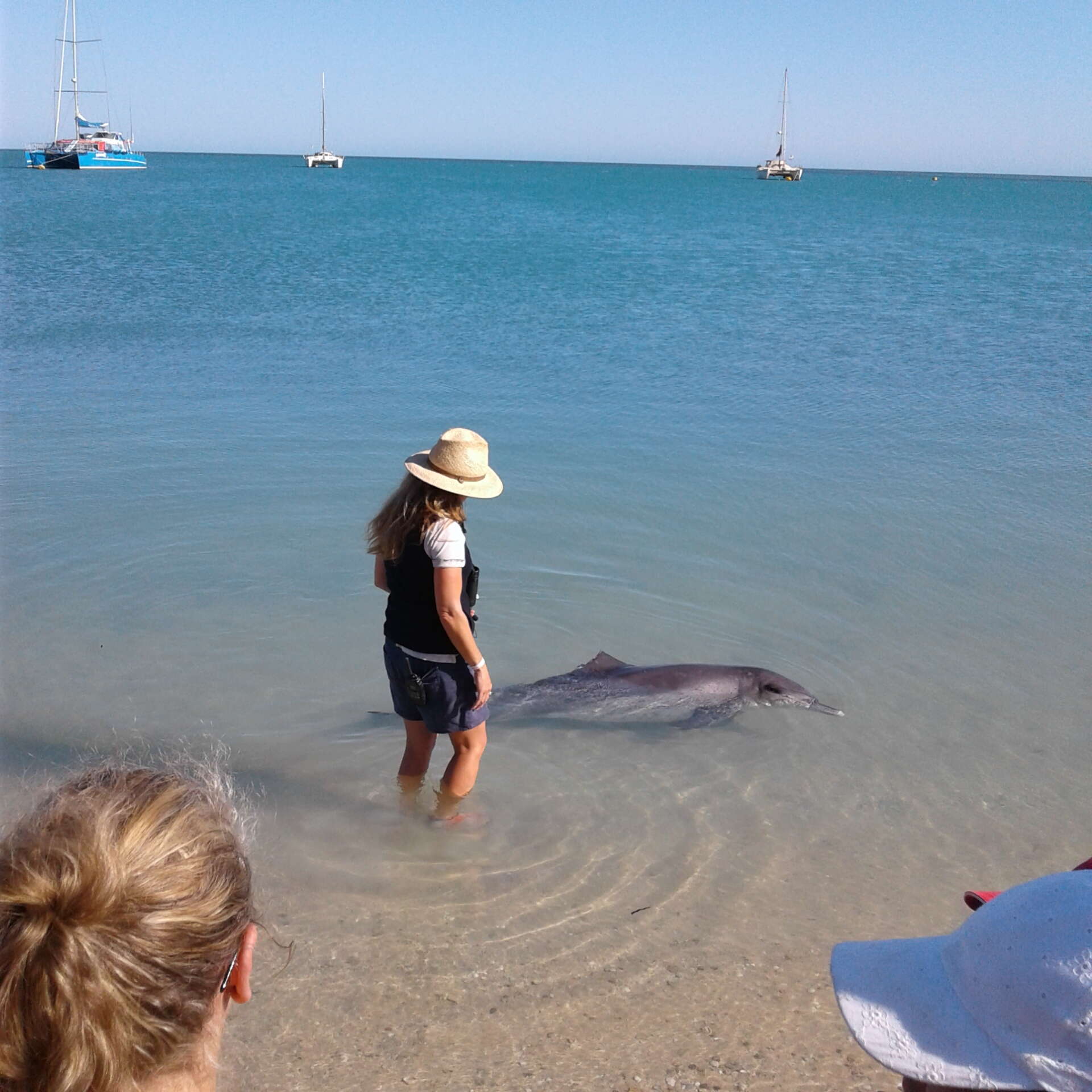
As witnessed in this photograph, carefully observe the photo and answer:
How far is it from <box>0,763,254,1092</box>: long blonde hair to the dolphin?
441 cm

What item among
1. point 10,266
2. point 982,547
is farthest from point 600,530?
point 10,266

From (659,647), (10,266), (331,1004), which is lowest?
(331,1004)

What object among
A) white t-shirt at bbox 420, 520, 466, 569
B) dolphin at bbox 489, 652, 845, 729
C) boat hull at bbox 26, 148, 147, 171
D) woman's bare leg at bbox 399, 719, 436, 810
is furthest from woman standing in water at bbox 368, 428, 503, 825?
boat hull at bbox 26, 148, 147, 171

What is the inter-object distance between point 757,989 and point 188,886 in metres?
2.96

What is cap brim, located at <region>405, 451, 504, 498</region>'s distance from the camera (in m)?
4.06

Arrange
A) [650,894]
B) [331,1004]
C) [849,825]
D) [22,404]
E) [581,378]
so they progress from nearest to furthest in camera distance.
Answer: [331,1004] → [650,894] → [849,825] → [22,404] → [581,378]

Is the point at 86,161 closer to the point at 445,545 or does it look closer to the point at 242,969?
the point at 445,545

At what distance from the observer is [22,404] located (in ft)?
39.1

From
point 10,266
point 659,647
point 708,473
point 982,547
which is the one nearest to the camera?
point 659,647

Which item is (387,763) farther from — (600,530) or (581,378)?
(581,378)

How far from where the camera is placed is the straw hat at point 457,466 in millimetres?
4070

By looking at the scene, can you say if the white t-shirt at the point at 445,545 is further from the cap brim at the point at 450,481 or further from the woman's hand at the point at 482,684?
the woman's hand at the point at 482,684

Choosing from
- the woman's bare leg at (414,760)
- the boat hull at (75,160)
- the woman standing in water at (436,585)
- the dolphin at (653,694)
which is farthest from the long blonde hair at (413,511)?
the boat hull at (75,160)

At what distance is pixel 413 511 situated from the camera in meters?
4.09
